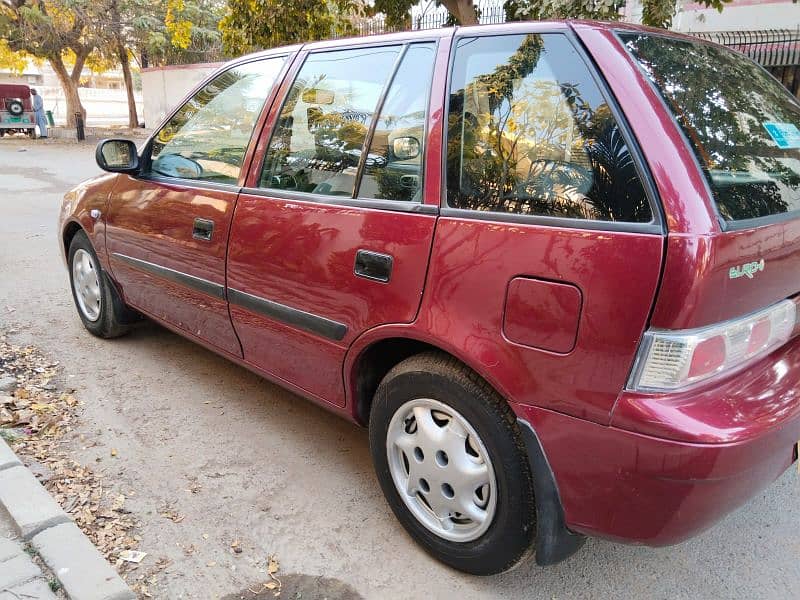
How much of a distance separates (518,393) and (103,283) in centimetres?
324

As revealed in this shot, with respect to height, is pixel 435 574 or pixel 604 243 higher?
pixel 604 243

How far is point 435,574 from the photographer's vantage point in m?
2.35

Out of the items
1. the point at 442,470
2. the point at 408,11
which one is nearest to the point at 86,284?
the point at 442,470

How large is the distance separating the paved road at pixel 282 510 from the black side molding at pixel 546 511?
0.34 m

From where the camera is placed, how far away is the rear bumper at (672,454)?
5.49 ft

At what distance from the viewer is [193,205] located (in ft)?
10.4

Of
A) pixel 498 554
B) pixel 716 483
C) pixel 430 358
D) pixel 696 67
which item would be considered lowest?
pixel 498 554

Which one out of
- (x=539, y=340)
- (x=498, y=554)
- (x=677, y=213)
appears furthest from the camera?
(x=498, y=554)

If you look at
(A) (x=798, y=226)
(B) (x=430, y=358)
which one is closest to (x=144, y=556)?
(B) (x=430, y=358)

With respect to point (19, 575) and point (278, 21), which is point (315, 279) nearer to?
point (19, 575)

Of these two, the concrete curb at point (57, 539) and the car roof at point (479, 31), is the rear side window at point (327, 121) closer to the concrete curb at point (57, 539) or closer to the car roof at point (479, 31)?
the car roof at point (479, 31)

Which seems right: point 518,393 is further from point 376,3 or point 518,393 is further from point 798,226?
→ point 376,3

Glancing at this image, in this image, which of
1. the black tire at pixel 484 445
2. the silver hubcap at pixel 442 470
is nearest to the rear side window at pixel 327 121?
the black tire at pixel 484 445

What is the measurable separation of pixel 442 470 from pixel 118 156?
2679 millimetres
